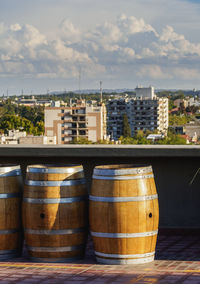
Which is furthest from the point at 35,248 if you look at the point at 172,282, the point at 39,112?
the point at 39,112

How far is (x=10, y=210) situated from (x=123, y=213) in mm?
1216

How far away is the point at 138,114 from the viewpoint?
176 meters

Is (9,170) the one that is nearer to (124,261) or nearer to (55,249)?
(55,249)

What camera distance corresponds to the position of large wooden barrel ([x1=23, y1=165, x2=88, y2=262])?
6391 millimetres

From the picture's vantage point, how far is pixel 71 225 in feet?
21.1

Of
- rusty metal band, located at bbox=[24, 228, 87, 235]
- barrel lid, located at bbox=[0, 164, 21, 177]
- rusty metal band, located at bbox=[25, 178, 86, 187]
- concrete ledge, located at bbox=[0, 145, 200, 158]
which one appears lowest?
rusty metal band, located at bbox=[24, 228, 87, 235]

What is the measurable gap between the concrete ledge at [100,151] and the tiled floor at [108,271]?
1224mm

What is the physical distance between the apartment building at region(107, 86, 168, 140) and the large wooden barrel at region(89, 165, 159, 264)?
16518 centimetres

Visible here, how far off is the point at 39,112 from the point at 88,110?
28.2 metres

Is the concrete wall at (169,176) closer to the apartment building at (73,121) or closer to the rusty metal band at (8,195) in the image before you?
the rusty metal band at (8,195)

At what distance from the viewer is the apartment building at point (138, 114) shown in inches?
6831

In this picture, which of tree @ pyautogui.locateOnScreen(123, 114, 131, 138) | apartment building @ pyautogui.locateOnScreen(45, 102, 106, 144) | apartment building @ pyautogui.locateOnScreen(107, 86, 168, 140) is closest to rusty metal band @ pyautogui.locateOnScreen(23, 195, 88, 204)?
apartment building @ pyautogui.locateOnScreen(45, 102, 106, 144)

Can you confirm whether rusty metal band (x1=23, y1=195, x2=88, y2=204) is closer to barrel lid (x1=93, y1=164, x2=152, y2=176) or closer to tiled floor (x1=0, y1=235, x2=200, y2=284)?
barrel lid (x1=93, y1=164, x2=152, y2=176)

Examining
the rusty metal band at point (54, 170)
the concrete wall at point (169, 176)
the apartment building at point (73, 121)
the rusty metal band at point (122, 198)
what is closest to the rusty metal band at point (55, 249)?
the rusty metal band at point (122, 198)
